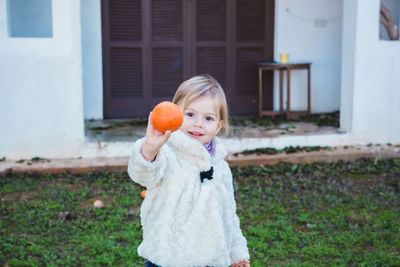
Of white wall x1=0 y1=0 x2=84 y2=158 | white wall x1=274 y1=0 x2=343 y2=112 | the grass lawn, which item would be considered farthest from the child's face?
white wall x1=274 y1=0 x2=343 y2=112

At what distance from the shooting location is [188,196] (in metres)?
→ 2.13

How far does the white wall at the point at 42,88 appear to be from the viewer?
5.93 metres

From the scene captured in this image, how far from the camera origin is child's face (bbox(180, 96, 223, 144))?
222 cm

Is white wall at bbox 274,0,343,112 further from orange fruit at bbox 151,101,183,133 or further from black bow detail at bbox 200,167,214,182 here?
orange fruit at bbox 151,101,183,133

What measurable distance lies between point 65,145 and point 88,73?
2.13m

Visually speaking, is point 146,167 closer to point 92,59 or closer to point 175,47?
point 92,59

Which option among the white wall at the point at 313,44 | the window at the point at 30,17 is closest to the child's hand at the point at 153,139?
the window at the point at 30,17

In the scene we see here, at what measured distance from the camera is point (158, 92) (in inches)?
328

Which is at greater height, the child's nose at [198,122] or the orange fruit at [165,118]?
the orange fruit at [165,118]

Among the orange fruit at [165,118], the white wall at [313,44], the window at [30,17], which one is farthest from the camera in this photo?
the white wall at [313,44]

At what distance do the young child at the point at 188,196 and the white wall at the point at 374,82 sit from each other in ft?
16.3

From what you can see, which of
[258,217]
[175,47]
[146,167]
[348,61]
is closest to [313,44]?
[348,61]

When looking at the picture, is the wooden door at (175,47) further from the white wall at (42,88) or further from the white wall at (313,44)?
the white wall at (42,88)

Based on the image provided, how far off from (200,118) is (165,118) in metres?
0.39
